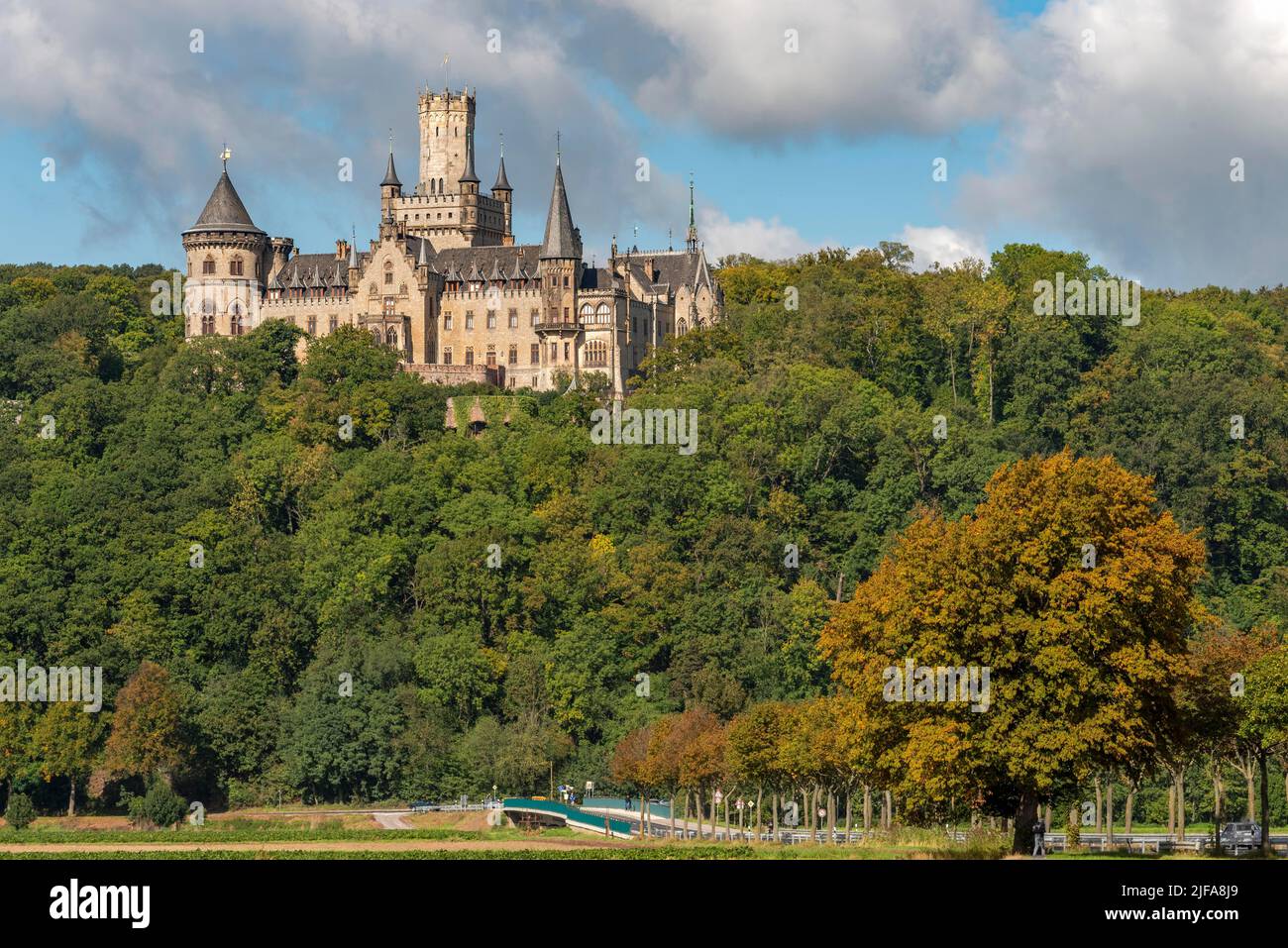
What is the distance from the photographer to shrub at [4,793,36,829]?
86.8m

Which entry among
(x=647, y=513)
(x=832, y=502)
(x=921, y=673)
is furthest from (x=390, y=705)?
(x=921, y=673)

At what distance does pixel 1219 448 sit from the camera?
11550 cm

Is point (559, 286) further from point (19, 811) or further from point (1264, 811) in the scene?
point (1264, 811)

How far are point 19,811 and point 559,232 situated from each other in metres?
47.8

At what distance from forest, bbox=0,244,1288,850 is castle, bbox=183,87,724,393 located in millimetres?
3572

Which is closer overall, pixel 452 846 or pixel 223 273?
pixel 452 846

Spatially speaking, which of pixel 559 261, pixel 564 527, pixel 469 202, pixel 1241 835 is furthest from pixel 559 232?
pixel 1241 835

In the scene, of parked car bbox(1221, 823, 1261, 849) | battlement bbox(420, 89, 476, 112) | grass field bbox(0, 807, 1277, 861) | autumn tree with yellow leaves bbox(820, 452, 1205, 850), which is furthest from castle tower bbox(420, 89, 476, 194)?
autumn tree with yellow leaves bbox(820, 452, 1205, 850)

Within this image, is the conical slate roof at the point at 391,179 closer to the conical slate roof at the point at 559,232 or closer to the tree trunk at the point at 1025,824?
the conical slate roof at the point at 559,232

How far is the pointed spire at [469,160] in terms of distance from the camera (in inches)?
5369

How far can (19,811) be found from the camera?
287 ft

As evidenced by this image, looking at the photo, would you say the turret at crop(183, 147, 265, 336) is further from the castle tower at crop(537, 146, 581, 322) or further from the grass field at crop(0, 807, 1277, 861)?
the grass field at crop(0, 807, 1277, 861)
